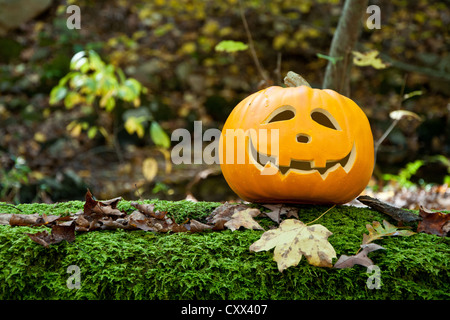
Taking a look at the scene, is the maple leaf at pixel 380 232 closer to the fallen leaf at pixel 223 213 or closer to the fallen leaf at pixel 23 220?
the fallen leaf at pixel 223 213

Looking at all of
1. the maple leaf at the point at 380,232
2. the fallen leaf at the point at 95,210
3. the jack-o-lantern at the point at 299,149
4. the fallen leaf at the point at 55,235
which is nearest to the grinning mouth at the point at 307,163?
the jack-o-lantern at the point at 299,149

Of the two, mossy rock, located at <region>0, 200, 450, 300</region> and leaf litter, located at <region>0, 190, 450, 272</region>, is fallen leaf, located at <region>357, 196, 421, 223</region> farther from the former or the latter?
mossy rock, located at <region>0, 200, 450, 300</region>

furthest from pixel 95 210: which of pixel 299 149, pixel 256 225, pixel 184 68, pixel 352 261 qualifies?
pixel 184 68

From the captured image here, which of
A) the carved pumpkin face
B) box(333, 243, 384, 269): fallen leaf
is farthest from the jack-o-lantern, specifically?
box(333, 243, 384, 269): fallen leaf

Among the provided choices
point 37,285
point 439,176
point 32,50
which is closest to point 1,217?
point 37,285

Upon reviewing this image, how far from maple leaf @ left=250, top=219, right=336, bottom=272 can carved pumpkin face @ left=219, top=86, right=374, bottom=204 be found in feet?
1.21

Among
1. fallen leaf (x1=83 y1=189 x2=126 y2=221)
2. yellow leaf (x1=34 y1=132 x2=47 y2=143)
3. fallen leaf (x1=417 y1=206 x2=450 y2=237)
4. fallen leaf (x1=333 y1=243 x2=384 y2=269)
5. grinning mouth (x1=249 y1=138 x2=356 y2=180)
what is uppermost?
grinning mouth (x1=249 y1=138 x2=356 y2=180)

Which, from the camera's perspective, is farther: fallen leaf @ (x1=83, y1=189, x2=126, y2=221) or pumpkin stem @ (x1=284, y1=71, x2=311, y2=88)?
pumpkin stem @ (x1=284, y1=71, x2=311, y2=88)

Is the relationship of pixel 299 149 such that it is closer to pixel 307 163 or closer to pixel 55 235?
pixel 307 163

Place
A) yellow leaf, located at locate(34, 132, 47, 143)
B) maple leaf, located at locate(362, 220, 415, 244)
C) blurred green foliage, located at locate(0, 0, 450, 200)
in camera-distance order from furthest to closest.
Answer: blurred green foliage, located at locate(0, 0, 450, 200)
yellow leaf, located at locate(34, 132, 47, 143)
maple leaf, located at locate(362, 220, 415, 244)

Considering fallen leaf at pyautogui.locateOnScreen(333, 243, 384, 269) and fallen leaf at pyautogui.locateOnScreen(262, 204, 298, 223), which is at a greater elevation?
fallen leaf at pyautogui.locateOnScreen(333, 243, 384, 269)

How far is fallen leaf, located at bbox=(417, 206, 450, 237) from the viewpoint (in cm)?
171

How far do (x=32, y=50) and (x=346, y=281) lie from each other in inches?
309
